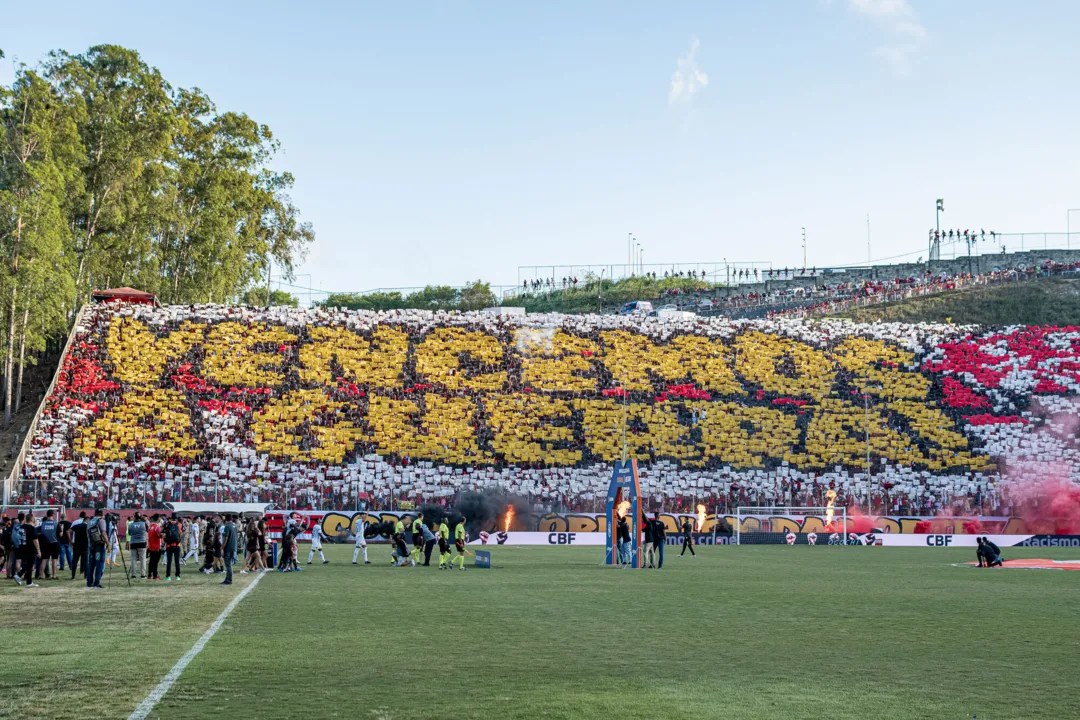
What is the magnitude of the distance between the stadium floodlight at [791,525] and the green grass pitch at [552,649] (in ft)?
81.2

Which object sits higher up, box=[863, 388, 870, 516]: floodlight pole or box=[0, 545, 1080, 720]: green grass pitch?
box=[863, 388, 870, 516]: floodlight pole

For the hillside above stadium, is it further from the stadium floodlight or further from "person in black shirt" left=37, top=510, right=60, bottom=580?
"person in black shirt" left=37, top=510, right=60, bottom=580

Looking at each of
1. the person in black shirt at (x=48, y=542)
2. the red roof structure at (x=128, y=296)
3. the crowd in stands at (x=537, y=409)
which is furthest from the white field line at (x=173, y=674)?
the red roof structure at (x=128, y=296)

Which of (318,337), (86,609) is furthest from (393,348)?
(86,609)

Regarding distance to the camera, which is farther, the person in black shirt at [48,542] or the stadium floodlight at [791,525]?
the stadium floodlight at [791,525]

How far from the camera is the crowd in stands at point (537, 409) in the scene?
55.7m

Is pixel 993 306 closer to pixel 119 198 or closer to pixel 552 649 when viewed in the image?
pixel 119 198

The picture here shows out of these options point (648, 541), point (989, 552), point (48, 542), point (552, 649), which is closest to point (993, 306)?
point (989, 552)

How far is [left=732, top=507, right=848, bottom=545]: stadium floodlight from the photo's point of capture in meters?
52.5

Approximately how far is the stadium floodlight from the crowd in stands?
124cm

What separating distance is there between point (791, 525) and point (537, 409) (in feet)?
54.3

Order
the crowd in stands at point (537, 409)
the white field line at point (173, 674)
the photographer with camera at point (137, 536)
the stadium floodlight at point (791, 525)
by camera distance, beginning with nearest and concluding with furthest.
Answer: the white field line at point (173, 674), the photographer with camera at point (137, 536), the stadium floodlight at point (791, 525), the crowd in stands at point (537, 409)

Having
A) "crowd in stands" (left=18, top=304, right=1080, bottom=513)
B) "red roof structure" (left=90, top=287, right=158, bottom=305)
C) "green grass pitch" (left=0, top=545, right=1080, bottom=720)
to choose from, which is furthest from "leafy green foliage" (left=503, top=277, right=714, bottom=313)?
"green grass pitch" (left=0, top=545, right=1080, bottom=720)

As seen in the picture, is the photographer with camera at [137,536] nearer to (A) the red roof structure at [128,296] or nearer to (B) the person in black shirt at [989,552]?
(B) the person in black shirt at [989,552]
